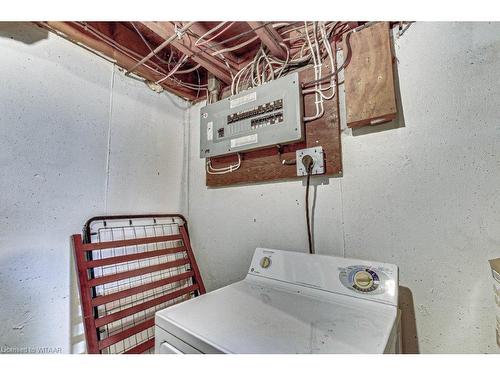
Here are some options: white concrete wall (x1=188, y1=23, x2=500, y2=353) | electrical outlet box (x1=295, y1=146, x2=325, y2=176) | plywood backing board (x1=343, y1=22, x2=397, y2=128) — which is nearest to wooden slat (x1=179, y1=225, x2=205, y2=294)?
white concrete wall (x1=188, y1=23, x2=500, y2=353)

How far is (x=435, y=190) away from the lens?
88cm

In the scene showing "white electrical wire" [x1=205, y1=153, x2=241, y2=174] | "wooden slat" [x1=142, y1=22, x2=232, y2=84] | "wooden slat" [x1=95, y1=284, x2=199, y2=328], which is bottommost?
"wooden slat" [x1=95, y1=284, x2=199, y2=328]

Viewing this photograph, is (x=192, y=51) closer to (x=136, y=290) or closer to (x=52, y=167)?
(x=52, y=167)

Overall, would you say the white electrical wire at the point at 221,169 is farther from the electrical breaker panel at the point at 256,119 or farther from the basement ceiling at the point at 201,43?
the basement ceiling at the point at 201,43

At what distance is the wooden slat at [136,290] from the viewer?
1084mm

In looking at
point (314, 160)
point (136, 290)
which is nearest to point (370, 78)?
point (314, 160)

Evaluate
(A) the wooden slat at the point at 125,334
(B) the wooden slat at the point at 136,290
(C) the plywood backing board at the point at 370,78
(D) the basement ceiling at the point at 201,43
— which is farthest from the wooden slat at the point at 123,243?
(C) the plywood backing board at the point at 370,78

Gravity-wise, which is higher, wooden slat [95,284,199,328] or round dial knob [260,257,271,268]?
round dial knob [260,257,271,268]

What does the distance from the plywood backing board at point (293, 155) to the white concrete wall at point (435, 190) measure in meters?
0.06

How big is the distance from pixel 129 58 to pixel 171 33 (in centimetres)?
40

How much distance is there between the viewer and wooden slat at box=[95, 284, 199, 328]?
1.06 meters

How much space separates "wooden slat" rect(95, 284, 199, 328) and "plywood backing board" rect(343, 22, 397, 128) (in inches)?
51.9

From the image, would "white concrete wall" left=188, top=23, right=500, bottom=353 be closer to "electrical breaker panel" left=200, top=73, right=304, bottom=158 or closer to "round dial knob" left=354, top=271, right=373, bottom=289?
"round dial knob" left=354, top=271, right=373, bottom=289
